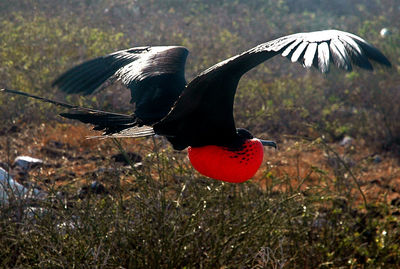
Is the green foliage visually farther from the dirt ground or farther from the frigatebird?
the dirt ground

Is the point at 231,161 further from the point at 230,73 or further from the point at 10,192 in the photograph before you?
the point at 10,192

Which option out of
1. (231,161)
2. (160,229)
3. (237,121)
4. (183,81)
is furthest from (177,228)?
(237,121)

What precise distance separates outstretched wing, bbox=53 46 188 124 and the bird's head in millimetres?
271

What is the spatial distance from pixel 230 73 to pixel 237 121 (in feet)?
8.42

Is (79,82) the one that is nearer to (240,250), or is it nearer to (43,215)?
(43,215)

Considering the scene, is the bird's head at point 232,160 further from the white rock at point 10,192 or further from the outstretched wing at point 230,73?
the white rock at point 10,192

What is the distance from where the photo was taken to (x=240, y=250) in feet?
7.15

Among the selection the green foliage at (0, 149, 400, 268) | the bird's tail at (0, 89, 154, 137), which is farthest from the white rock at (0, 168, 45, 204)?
the bird's tail at (0, 89, 154, 137)

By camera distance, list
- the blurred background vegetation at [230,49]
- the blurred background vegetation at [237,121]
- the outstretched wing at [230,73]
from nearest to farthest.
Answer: the outstretched wing at [230,73], the blurred background vegetation at [237,121], the blurred background vegetation at [230,49]

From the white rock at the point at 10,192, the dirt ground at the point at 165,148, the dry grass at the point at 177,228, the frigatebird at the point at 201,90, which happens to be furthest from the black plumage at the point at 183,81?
the dirt ground at the point at 165,148

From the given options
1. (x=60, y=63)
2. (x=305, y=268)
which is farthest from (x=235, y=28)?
(x=305, y=268)

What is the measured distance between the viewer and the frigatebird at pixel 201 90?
1.51 meters

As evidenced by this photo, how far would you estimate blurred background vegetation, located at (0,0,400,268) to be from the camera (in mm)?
1999

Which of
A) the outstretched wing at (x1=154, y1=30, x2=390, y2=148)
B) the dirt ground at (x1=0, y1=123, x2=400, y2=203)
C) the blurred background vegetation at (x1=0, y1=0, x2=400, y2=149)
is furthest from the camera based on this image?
the blurred background vegetation at (x1=0, y1=0, x2=400, y2=149)
